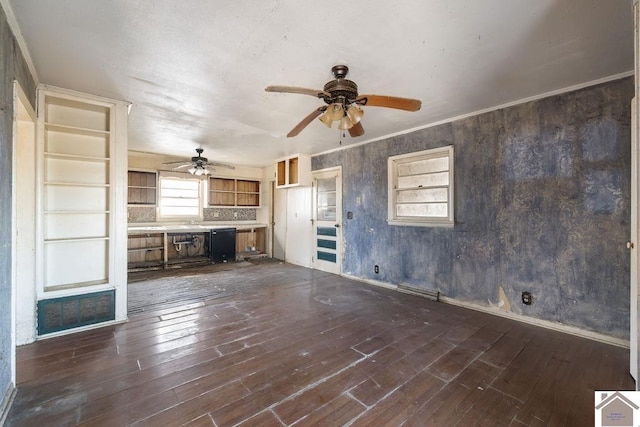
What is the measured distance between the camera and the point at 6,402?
162cm

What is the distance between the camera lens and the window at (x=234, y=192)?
6.94 meters

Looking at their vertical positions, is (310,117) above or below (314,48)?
below

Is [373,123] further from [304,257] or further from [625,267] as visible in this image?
[304,257]

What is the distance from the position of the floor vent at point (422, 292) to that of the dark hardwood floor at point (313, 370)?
0.35m

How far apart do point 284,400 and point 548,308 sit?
9.56 ft

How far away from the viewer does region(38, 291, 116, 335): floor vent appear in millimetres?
2584

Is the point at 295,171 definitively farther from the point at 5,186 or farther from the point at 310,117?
the point at 5,186

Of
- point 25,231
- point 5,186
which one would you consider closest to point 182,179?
point 25,231

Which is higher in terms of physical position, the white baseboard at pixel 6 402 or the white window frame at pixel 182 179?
the white window frame at pixel 182 179

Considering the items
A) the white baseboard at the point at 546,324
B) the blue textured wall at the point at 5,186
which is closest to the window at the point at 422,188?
the white baseboard at the point at 546,324

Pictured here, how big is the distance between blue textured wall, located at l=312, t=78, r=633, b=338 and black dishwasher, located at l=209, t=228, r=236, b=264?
421cm

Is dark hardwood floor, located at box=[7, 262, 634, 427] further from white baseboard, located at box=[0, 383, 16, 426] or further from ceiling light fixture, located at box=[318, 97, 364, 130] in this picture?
ceiling light fixture, located at box=[318, 97, 364, 130]

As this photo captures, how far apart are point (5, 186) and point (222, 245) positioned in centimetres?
482

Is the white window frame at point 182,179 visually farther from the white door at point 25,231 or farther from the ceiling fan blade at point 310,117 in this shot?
the ceiling fan blade at point 310,117
